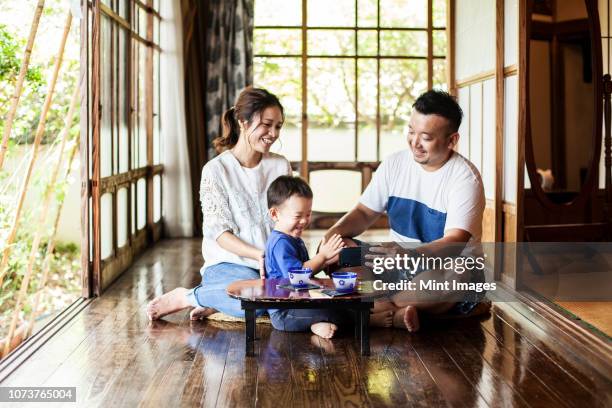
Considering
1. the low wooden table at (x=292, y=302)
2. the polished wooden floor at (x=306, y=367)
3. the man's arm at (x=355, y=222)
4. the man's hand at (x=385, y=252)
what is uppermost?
the man's arm at (x=355, y=222)

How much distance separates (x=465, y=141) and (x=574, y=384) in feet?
10.4

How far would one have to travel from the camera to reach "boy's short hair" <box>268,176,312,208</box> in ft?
10.6

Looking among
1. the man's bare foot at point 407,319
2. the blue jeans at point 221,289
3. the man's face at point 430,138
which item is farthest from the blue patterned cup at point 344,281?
the man's face at point 430,138

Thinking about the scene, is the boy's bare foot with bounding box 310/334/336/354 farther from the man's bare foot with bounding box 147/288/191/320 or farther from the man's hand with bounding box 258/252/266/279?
the man's bare foot with bounding box 147/288/191/320

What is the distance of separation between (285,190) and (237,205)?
45cm

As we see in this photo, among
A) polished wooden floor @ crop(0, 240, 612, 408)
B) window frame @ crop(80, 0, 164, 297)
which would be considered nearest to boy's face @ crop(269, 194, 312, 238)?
polished wooden floor @ crop(0, 240, 612, 408)

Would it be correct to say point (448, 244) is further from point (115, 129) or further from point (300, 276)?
point (115, 129)

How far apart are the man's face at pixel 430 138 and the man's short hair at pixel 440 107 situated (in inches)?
0.6

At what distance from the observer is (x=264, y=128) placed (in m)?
3.56

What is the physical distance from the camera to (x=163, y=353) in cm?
311

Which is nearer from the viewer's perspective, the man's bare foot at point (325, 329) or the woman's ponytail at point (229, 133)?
the man's bare foot at point (325, 329)

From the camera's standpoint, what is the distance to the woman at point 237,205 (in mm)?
3555

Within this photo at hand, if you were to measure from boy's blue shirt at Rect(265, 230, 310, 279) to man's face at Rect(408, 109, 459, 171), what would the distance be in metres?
Answer: 0.67

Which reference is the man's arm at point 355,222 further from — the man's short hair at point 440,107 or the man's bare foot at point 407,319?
the man's short hair at point 440,107
